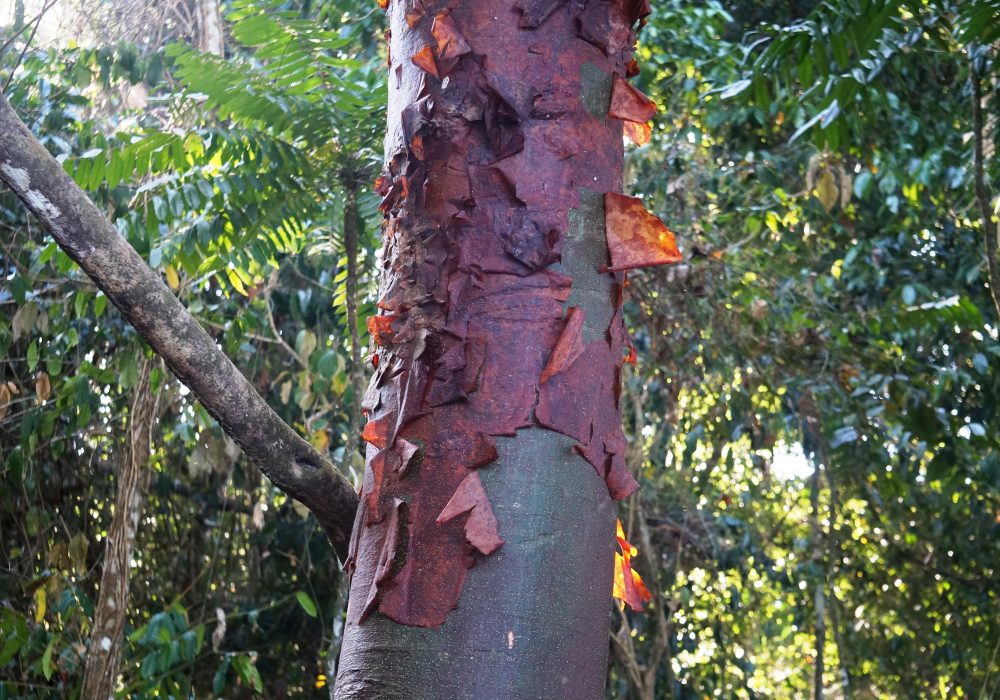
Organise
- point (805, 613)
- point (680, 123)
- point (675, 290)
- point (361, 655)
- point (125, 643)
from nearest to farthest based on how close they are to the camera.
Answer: point (361, 655) < point (125, 643) < point (675, 290) < point (680, 123) < point (805, 613)

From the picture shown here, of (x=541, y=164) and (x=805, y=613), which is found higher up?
(x=805, y=613)

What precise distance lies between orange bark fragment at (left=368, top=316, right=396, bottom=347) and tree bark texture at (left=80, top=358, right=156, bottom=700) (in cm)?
216

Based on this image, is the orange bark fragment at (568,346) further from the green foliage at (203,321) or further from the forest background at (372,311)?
the green foliage at (203,321)

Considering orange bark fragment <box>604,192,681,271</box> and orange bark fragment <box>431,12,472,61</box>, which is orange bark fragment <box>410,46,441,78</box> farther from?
orange bark fragment <box>604,192,681,271</box>

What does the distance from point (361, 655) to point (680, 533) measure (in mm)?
4208

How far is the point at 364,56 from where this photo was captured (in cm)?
381

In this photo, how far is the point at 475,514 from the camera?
24.7 inches

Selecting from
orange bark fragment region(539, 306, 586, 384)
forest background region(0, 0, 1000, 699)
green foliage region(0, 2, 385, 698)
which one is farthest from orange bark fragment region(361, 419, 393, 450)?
green foliage region(0, 2, 385, 698)

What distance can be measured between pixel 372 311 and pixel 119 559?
1.20 m

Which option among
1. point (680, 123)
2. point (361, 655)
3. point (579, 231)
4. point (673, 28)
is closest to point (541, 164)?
point (579, 231)

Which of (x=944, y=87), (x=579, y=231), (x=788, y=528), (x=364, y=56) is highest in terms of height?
(x=944, y=87)

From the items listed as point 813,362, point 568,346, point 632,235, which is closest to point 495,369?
point 568,346

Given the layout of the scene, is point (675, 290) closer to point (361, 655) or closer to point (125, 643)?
point (125, 643)

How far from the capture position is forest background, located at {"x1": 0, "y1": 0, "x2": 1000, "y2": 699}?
83.7 inches
